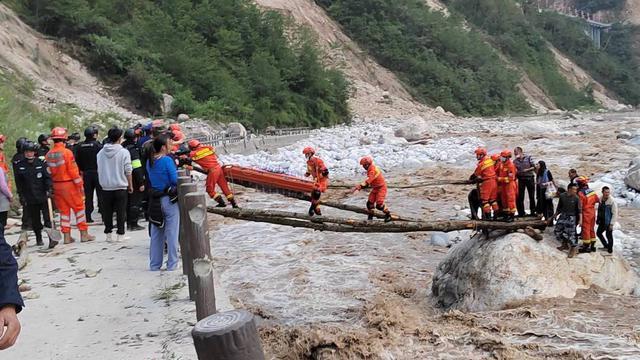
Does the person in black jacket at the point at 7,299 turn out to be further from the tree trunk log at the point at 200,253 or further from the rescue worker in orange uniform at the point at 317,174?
the rescue worker in orange uniform at the point at 317,174

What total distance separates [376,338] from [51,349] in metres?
2.46

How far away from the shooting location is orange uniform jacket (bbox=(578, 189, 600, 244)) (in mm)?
5984

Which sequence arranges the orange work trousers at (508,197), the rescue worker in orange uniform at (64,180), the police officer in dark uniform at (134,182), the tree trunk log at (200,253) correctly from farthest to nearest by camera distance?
the police officer in dark uniform at (134,182) → the rescue worker in orange uniform at (64,180) → the orange work trousers at (508,197) → the tree trunk log at (200,253)

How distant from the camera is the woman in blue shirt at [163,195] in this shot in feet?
18.7

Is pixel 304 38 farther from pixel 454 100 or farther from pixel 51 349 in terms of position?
pixel 51 349

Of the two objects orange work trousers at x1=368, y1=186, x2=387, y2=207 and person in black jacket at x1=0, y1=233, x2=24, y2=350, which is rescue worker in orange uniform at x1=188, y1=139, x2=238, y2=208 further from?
person in black jacket at x1=0, y1=233, x2=24, y2=350

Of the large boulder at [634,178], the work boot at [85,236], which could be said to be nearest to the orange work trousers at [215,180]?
the work boot at [85,236]

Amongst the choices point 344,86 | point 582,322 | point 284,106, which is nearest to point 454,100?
point 344,86

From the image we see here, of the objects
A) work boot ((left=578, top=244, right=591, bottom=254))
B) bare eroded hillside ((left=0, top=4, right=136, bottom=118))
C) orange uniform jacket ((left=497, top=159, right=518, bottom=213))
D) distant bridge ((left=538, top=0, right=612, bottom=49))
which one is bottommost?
work boot ((left=578, top=244, right=591, bottom=254))

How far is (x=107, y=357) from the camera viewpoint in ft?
13.4

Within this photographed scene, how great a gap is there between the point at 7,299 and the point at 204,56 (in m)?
28.3

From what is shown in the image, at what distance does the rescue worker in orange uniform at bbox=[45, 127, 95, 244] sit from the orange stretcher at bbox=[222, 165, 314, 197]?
2.20 metres

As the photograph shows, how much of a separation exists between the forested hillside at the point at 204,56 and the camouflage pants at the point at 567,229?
20583 millimetres

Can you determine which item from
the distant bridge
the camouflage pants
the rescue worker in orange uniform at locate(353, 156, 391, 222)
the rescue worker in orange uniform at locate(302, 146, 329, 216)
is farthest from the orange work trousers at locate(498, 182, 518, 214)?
the distant bridge
